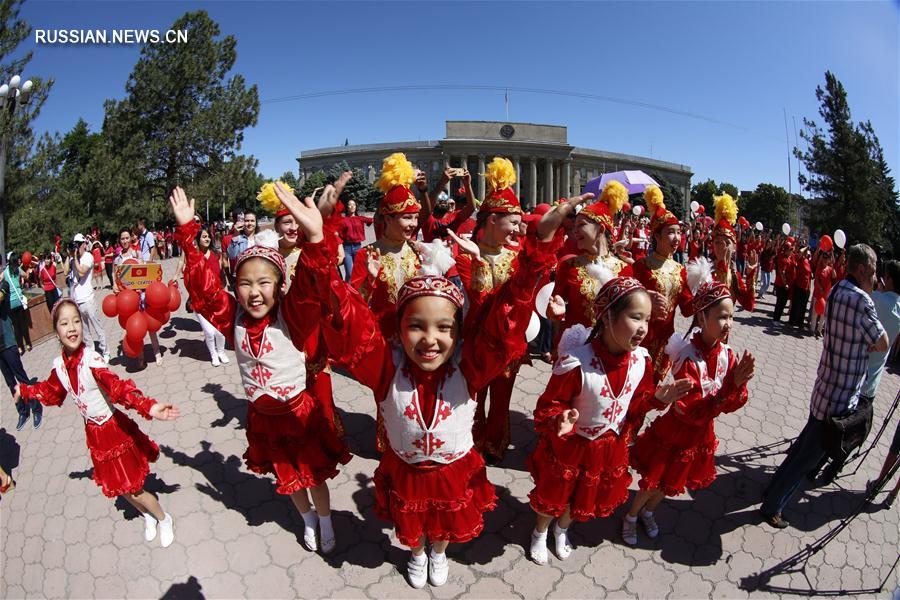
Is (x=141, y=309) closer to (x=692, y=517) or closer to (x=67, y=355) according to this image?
(x=67, y=355)

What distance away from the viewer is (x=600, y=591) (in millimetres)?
2920

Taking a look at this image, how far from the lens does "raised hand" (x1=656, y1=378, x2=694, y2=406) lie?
2582mm

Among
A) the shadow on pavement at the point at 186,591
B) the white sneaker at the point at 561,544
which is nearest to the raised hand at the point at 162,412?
the shadow on pavement at the point at 186,591

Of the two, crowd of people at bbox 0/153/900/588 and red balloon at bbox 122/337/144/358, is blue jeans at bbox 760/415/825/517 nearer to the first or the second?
crowd of people at bbox 0/153/900/588

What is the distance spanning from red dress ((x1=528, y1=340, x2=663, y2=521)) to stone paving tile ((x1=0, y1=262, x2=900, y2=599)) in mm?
647

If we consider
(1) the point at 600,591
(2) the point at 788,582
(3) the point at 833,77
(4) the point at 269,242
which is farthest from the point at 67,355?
(3) the point at 833,77

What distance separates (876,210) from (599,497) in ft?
108

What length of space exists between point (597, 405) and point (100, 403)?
3.38 m

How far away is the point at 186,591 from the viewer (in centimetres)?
289

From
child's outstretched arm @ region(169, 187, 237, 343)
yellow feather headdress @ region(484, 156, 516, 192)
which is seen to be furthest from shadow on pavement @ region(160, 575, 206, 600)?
yellow feather headdress @ region(484, 156, 516, 192)

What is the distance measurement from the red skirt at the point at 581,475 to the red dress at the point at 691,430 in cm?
35

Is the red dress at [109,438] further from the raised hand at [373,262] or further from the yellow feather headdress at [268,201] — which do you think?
the yellow feather headdress at [268,201]

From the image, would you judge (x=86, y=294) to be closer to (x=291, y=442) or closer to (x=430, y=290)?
(x=291, y=442)

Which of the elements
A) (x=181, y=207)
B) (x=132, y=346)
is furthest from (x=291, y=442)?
(x=132, y=346)
